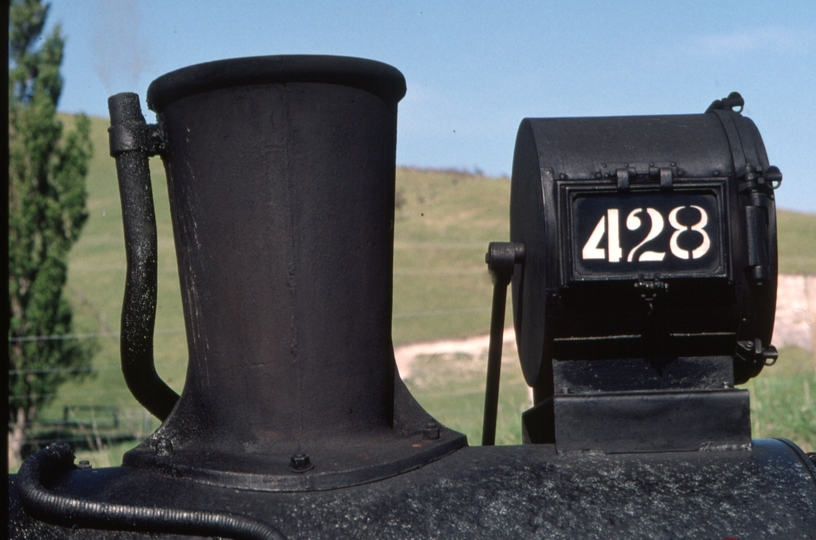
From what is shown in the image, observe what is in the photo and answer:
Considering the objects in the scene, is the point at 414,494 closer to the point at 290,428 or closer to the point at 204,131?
the point at 290,428

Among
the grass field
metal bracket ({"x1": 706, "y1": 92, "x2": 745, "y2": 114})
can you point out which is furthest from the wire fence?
metal bracket ({"x1": 706, "y1": 92, "x2": 745, "y2": 114})

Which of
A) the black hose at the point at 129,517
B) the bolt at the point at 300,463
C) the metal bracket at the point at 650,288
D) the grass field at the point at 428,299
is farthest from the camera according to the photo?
the grass field at the point at 428,299

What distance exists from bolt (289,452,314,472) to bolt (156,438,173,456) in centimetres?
29

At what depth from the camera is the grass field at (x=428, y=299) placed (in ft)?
36.6

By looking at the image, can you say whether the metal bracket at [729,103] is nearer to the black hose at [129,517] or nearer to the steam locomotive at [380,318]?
the steam locomotive at [380,318]

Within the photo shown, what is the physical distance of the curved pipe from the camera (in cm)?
181

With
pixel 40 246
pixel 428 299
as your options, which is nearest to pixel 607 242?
pixel 40 246

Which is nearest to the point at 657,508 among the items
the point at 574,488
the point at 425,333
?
the point at 574,488

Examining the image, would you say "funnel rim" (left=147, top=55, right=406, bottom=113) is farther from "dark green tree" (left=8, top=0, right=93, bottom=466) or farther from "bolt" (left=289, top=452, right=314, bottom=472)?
"dark green tree" (left=8, top=0, right=93, bottom=466)

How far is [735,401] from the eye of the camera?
1805 mm

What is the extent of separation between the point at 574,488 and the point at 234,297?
73cm

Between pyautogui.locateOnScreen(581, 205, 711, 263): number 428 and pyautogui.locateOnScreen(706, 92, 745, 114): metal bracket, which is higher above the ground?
pyautogui.locateOnScreen(706, 92, 745, 114): metal bracket

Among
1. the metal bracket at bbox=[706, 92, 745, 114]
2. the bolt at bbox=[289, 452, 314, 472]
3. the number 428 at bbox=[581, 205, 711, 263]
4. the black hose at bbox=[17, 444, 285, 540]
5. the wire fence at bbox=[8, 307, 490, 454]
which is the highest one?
the metal bracket at bbox=[706, 92, 745, 114]

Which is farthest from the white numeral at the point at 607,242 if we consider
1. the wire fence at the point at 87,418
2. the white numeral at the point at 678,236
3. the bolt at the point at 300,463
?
the wire fence at the point at 87,418
